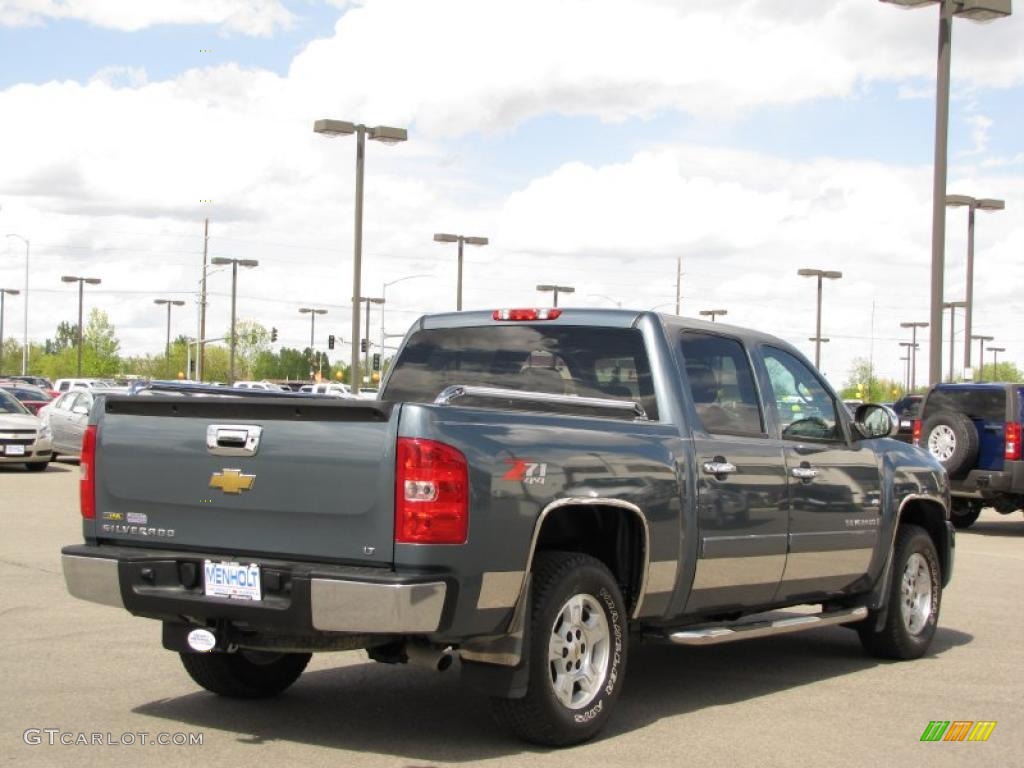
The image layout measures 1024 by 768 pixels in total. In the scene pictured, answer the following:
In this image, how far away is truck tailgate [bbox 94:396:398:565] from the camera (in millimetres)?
6016

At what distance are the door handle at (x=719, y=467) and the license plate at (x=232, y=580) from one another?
2464 millimetres

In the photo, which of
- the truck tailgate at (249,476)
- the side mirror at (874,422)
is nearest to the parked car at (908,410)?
the side mirror at (874,422)

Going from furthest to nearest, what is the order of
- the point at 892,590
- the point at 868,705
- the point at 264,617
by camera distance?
the point at 892,590
the point at 868,705
the point at 264,617

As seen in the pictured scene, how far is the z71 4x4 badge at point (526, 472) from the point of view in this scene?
6.21 meters

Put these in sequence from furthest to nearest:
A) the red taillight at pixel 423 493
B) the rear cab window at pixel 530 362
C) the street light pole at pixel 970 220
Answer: the street light pole at pixel 970 220, the rear cab window at pixel 530 362, the red taillight at pixel 423 493

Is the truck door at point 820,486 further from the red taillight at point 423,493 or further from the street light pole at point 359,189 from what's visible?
the street light pole at point 359,189

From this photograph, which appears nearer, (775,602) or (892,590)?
(775,602)

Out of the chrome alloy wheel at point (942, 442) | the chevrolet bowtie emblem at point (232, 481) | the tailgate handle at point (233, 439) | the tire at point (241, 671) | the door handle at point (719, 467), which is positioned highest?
the tailgate handle at point (233, 439)

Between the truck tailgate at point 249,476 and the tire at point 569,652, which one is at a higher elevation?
the truck tailgate at point 249,476

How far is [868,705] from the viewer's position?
785 cm

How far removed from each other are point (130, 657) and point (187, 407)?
2653mm

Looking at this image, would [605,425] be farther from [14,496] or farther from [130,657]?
[14,496]

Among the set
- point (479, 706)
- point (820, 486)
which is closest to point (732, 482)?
point (820, 486)

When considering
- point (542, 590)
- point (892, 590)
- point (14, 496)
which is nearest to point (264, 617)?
point (542, 590)
